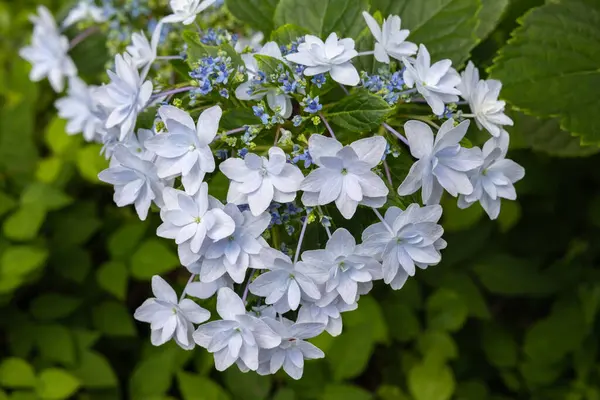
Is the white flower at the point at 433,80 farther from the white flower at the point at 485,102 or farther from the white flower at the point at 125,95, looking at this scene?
the white flower at the point at 125,95

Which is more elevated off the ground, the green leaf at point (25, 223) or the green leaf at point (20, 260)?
the green leaf at point (25, 223)

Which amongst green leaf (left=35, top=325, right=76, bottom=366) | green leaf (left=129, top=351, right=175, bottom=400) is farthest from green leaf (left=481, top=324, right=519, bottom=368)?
green leaf (left=35, top=325, right=76, bottom=366)

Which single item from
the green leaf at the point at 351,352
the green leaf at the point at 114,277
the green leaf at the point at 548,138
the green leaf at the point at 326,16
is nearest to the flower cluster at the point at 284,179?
the green leaf at the point at 326,16

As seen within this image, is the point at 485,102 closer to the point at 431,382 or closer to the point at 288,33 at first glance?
the point at 288,33

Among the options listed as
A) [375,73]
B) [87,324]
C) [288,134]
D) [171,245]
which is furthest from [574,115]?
[87,324]

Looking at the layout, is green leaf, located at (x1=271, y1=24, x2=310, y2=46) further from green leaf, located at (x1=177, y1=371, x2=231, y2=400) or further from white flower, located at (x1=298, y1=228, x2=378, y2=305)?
green leaf, located at (x1=177, y1=371, x2=231, y2=400)
